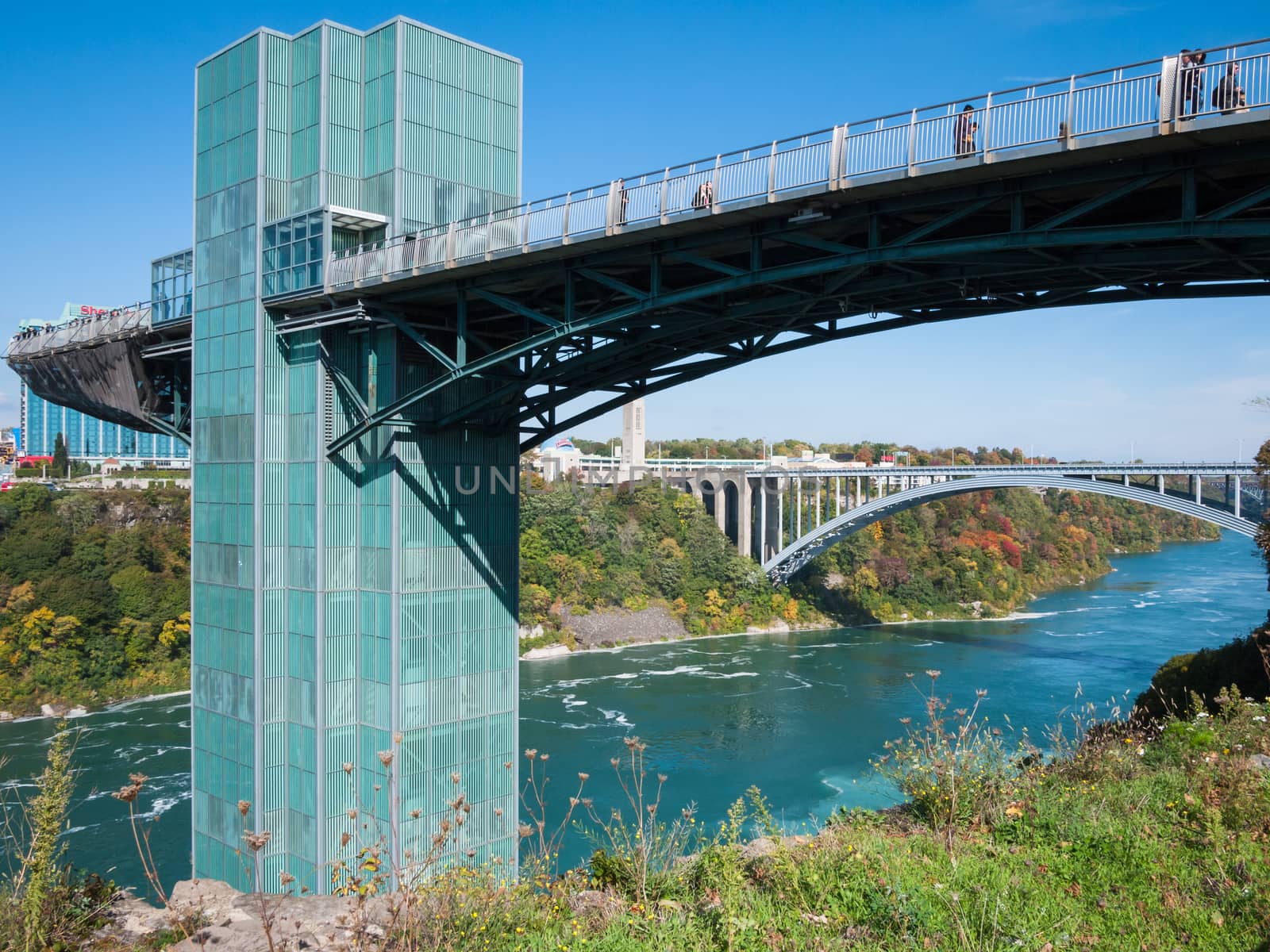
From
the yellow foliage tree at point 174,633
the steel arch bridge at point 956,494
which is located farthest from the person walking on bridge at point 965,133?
the yellow foliage tree at point 174,633

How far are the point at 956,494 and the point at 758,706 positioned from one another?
2300 centimetres

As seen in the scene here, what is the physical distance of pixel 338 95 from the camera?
13734 mm

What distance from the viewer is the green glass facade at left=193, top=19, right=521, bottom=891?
1341cm

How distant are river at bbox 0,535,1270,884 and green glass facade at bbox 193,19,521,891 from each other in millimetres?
5536

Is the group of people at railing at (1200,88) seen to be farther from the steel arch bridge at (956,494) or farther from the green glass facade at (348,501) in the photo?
the steel arch bridge at (956,494)

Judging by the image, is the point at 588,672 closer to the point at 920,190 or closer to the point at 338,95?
the point at 338,95

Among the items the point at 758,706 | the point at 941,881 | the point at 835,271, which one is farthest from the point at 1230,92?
the point at 758,706

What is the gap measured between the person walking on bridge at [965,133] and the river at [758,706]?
28.9 feet

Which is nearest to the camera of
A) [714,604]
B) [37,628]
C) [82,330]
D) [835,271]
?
[835,271]

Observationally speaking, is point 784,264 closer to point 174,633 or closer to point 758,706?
point 758,706

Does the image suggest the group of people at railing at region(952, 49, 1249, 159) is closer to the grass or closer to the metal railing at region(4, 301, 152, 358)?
the grass

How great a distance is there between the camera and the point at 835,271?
10.7m

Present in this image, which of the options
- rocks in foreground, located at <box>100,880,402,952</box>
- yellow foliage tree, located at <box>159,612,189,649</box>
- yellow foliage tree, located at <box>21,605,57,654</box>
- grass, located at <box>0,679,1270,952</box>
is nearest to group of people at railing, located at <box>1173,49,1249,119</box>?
grass, located at <box>0,679,1270,952</box>

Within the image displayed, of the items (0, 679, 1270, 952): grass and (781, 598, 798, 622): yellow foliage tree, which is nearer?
(0, 679, 1270, 952): grass
